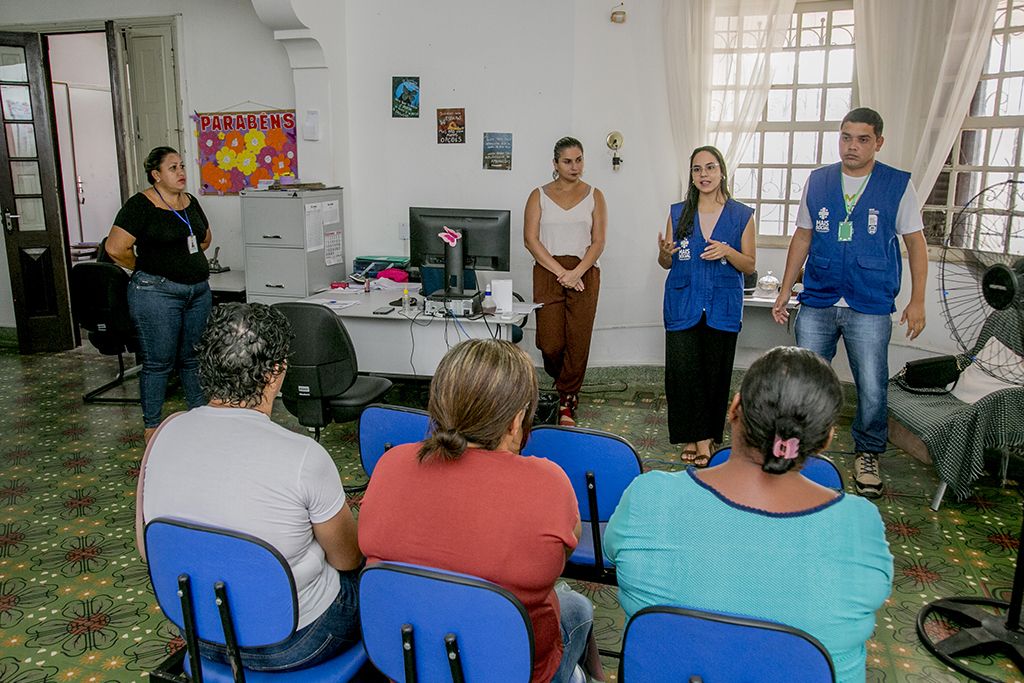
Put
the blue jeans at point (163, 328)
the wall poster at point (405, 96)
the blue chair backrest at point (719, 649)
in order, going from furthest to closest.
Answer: the wall poster at point (405, 96), the blue jeans at point (163, 328), the blue chair backrest at point (719, 649)

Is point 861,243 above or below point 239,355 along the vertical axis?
above

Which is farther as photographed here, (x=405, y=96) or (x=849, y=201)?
(x=405, y=96)

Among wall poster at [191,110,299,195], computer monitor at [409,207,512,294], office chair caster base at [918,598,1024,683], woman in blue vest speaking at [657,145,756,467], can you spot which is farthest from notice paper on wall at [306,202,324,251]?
office chair caster base at [918,598,1024,683]

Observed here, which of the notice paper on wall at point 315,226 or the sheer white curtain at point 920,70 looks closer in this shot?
the sheer white curtain at point 920,70

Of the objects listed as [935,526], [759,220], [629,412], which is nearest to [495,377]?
[935,526]

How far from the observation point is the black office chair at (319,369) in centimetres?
324

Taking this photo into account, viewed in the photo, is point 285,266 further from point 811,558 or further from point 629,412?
point 811,558

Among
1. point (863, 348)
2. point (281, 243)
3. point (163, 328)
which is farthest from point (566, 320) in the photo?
point (163, 328)

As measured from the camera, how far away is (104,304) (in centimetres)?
468

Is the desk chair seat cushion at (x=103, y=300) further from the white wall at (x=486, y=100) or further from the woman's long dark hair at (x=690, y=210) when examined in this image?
the woman's long dark hair at (x=690, y=210)

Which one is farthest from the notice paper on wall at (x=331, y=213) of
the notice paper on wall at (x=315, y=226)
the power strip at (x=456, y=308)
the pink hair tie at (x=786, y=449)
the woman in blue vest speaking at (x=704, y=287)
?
the pink hair tie at (x=786, y=449)

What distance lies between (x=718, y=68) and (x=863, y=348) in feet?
7.82

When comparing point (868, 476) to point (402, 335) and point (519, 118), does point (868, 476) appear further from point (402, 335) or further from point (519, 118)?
point (519, 118)

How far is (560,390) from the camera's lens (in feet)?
15.3
